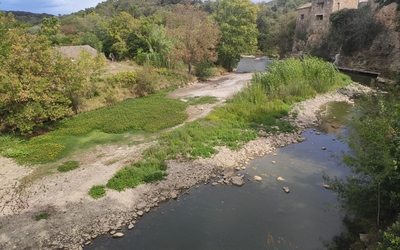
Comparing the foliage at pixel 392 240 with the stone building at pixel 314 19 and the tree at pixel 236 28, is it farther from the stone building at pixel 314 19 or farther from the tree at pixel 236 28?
the stone building at pixel 314 19

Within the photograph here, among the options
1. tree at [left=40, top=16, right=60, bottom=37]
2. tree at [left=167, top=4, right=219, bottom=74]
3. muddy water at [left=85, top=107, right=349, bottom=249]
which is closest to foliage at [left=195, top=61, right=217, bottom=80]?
tree at [left=167, top=4, right=219, bottom=74]

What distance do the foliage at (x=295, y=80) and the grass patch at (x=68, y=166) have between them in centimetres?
1167

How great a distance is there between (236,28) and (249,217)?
1001 inches

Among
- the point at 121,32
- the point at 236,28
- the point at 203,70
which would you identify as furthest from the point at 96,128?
the point at 121,32

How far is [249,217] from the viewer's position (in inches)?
372

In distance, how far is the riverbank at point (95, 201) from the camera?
8508 millimetres

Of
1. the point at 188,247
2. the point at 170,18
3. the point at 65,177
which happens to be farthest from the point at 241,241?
the point at 170,18

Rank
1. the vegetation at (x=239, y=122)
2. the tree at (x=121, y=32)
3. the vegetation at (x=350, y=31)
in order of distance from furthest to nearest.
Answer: the vegetation at (x=350, y=31)
the tree at (x=121, y=32)
the vegetation at (x=239, y=122)

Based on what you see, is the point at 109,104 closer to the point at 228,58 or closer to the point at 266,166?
the point at 266,166

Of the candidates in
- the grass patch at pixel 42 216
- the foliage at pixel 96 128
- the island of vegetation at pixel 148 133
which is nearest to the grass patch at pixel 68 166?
the island of vegetation at pixel 148 133

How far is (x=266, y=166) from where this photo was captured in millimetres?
12820

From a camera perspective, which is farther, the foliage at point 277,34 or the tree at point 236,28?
the foliage at point 277,34

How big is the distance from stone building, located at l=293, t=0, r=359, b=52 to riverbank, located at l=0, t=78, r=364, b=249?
3899cm

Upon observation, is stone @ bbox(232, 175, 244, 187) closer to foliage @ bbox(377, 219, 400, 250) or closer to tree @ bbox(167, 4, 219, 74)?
foliage @ bbox(377, 219, 400, 250)
